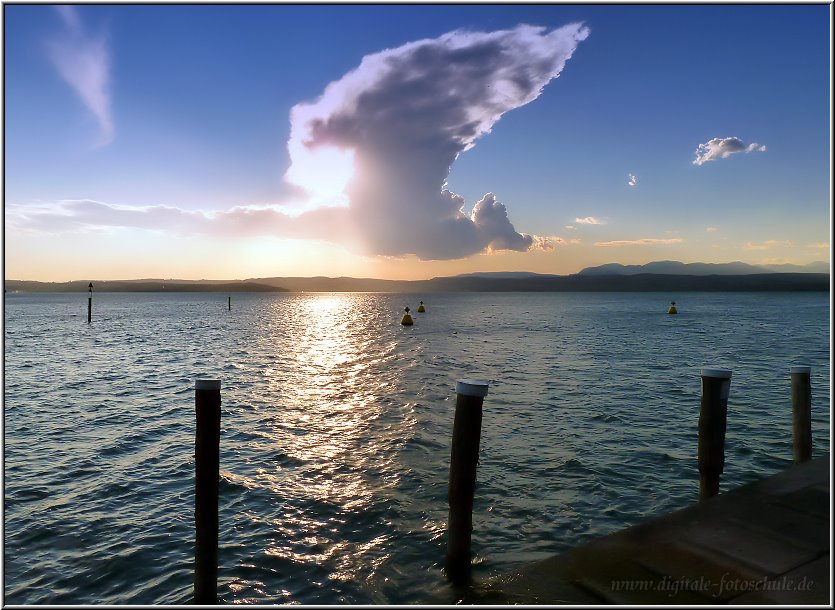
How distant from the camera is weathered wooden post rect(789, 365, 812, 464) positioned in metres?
9.21

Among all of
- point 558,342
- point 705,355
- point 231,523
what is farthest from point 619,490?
point 558,342

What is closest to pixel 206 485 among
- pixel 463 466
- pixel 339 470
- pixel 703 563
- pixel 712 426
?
pixel 463 466

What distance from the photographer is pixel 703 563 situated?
5.49 meters

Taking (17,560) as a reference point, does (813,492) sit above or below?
above

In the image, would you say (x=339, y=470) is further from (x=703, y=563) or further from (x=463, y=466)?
(x=703, y=563)

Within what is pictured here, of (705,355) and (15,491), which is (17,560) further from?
(705,355)

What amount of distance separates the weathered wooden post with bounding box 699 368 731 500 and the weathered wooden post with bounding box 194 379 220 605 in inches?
258

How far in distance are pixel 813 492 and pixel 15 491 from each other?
13811 mm

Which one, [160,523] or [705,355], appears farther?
[705,355]

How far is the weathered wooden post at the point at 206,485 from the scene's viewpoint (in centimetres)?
620

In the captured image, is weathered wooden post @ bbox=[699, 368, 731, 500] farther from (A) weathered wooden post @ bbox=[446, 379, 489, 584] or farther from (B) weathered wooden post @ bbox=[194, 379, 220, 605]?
(B) weathered wooden post @ bbox=[194, 379, 220, 605]

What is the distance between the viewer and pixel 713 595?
4.95 meters

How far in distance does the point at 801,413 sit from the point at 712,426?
2.46 m

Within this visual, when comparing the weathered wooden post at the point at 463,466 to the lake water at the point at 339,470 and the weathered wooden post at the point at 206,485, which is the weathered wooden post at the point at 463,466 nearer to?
the lake water at the point at 339,470
